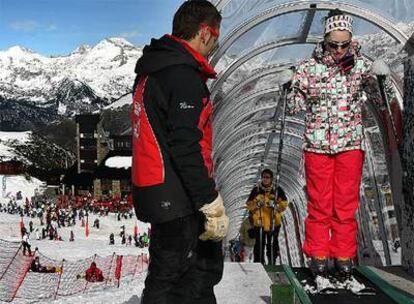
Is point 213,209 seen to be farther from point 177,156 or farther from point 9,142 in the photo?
point 9,142

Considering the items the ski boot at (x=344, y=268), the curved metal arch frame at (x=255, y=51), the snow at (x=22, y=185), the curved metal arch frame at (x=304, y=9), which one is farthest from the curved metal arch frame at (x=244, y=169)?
the snow at (x=22, y=185)

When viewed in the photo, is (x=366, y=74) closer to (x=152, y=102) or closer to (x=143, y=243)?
(x=152, y=102)

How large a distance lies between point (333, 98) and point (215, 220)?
74.4 inches

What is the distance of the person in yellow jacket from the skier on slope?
2677 mm

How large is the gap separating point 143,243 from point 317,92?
2830 cm

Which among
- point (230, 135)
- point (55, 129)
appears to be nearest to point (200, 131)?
point (230, 135)

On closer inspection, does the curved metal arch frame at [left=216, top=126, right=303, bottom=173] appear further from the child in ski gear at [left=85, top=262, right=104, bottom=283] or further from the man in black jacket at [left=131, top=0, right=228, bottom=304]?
the child in ski gear at [left=85, top=262, right=104, bottom=283]

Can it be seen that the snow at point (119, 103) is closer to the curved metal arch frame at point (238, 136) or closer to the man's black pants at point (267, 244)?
the curved metal arch frame at point (238, 136)

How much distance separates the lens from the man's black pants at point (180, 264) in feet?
10.3

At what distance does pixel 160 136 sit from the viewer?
309cm

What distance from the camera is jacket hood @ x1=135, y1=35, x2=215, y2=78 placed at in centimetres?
301

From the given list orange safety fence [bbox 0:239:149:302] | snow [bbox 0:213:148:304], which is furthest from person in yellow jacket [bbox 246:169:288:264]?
snow [bbox 0:213:148:304]

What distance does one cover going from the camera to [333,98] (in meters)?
4.48

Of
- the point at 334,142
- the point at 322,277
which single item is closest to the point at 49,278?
the point at 322,277
